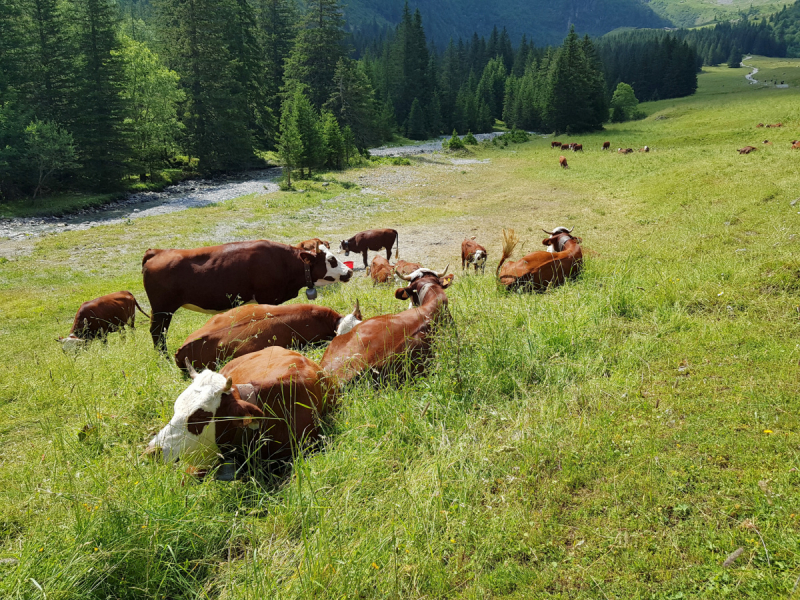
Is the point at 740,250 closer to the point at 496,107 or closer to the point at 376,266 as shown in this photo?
the point at 376,266

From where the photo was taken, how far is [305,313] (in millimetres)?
6277

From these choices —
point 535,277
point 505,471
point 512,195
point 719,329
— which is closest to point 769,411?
point 719,329

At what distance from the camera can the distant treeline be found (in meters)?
29.8

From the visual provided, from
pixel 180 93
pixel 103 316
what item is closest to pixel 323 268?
pixel 103 316

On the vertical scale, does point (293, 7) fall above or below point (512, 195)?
above

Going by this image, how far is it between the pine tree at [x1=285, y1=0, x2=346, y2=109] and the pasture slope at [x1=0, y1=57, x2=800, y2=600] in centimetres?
5711

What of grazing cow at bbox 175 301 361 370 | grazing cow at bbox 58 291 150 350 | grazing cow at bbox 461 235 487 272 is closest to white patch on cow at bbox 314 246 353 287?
grazing cow at bbox 175 301 361 370

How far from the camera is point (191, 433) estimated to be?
3.58m

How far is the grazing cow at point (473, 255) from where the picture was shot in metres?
12.5

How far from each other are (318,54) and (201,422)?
63557 mm

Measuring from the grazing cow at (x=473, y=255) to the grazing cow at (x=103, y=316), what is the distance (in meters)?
7.92

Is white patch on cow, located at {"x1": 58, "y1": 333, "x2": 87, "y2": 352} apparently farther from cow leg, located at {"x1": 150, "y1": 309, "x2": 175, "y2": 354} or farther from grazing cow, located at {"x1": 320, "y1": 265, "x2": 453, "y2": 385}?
grazing cow, located at {"x1": 320, "y1": 265, "x2": 453, "y2": 385}

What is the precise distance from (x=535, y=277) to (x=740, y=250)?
383 cm

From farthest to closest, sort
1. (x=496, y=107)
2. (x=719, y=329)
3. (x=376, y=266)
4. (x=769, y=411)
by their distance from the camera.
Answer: (x=496, y=107)
(x=376, y=266)
(x=719, y=329)
(x=769, y=411)
